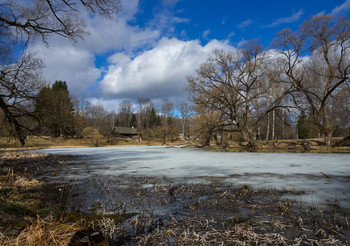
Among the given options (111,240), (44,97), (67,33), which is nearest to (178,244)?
(111,240)

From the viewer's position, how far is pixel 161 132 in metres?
46.0

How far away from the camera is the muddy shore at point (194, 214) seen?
2660 mm

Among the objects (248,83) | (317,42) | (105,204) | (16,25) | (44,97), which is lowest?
(105,204)

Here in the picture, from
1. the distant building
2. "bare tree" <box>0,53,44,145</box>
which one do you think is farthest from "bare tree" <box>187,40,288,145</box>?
the distant building

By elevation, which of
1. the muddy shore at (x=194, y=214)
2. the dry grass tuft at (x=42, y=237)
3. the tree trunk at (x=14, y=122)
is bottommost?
the muddy shore at (x=194, y=214)

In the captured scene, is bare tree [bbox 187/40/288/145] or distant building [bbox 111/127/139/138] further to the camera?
distant building [bbox 111/127/139/138]

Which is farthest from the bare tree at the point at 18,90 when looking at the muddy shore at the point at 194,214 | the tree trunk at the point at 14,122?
the muddy shore at the point at 194,214

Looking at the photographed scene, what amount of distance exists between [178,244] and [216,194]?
2.60 meters

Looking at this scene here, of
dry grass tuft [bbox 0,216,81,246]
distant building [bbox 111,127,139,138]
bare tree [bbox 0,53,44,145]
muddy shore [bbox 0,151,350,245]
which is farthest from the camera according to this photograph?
distant building [bbox 111,127,139,138]

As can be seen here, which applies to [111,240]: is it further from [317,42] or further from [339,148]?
[317,42]

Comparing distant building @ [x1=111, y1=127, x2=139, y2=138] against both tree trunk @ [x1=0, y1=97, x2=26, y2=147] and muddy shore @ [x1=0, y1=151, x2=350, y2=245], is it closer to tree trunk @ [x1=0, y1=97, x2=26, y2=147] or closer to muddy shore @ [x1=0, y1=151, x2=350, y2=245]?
tree trunk @ [x1=0, y1=97, x2=26, y2=147]

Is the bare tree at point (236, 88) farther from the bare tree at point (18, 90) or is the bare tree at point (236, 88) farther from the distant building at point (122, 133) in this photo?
the distant building at point (122, 133)

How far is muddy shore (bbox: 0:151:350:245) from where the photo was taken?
266 cm

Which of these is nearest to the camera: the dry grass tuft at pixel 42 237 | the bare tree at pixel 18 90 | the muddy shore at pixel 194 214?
the dry grass tuft at pixel 42 237
